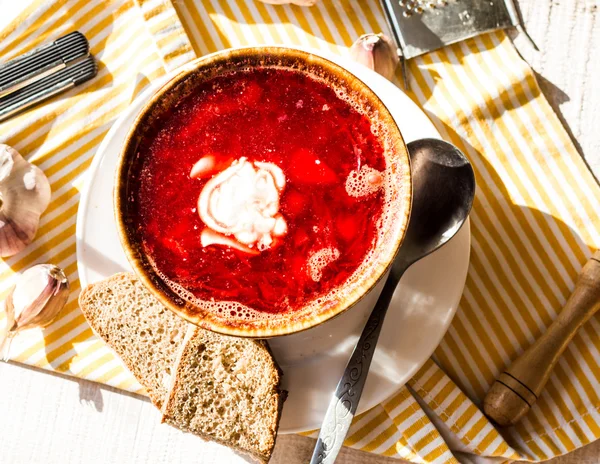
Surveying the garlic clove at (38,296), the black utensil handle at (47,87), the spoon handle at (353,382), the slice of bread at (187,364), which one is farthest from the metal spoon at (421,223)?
the black utensil handle at (47,87)

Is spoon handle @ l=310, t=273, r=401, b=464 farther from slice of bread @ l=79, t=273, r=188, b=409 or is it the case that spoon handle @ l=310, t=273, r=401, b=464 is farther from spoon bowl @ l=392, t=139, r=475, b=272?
slice of bread @ l=79, t=273, r=188, b=409

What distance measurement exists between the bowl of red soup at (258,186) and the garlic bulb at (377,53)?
0.97ft

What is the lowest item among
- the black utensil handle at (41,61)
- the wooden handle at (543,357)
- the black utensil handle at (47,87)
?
the wooden handle at (543,357)

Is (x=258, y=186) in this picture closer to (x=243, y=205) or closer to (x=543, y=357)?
(x=243, y=205)

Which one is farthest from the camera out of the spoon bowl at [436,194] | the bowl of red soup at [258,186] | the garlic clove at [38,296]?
the garlic clove at [38,296]

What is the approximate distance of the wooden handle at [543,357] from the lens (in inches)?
58.3

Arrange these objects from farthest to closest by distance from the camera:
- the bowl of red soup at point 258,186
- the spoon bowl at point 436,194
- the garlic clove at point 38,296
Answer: the garlic clove at point 38,296 → the spoon bowl at point 436,194 → the bowl of red soup at point 258,186

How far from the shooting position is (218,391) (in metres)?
1.43

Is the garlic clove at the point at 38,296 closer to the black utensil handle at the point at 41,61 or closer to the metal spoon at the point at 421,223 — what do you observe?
the black utensil handle at the point at 41,61

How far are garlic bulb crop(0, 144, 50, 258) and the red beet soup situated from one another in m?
0.40

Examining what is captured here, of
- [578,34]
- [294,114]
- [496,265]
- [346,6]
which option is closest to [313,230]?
[294,114]

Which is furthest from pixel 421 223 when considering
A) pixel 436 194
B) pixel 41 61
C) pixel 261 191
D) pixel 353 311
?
pixel 41 61

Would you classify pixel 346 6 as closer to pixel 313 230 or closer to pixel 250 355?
pixel 313 230

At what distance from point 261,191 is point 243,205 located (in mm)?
47
